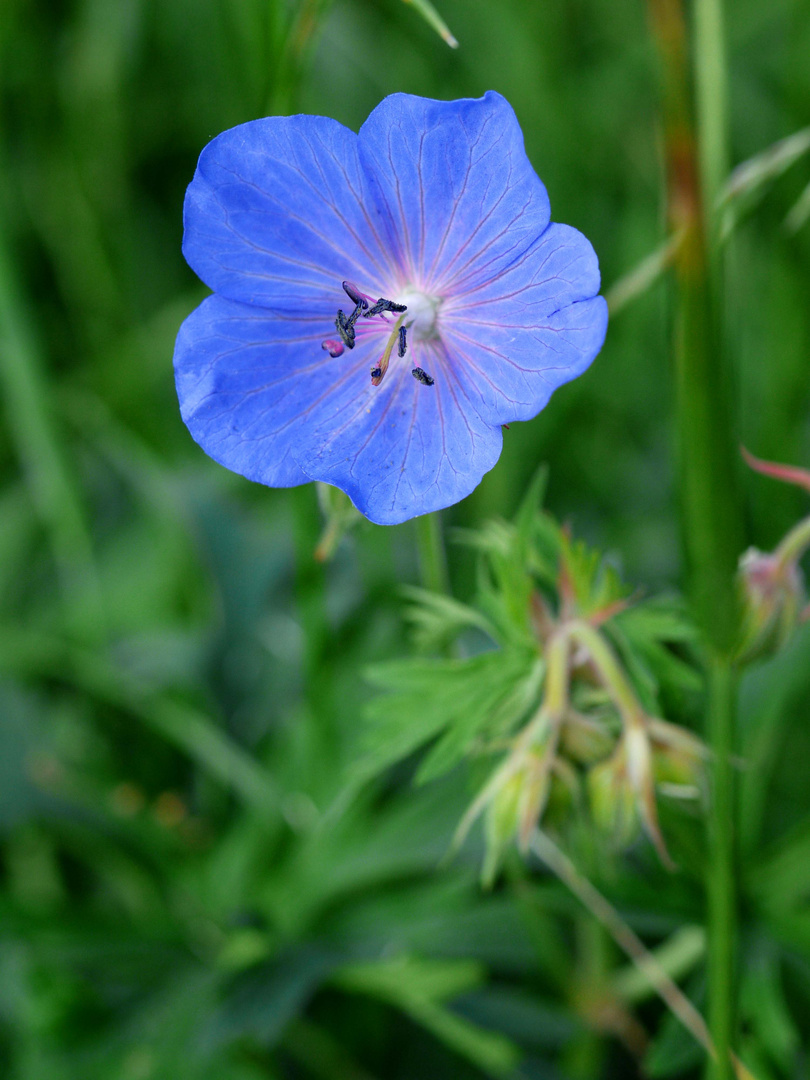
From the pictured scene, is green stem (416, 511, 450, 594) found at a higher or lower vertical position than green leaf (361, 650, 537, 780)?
higher

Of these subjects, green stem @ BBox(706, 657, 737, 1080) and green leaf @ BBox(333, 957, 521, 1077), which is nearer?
green stem @ BBox(706, 657, 737, 1080)

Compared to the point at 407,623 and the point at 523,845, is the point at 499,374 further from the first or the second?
the point at 407,623

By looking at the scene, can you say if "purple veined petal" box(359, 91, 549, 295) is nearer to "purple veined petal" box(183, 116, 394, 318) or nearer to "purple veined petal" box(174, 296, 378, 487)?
"purple veined petal" box(183, 116, 394, 318)

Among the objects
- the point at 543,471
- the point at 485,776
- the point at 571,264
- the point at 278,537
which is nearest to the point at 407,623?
the point at 278,537

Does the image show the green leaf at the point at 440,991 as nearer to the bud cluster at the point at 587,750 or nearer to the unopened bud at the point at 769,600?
the bud cluster at the point at 587,750

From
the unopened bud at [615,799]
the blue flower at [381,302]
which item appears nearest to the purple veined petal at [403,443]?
the blue flower at [381,302]

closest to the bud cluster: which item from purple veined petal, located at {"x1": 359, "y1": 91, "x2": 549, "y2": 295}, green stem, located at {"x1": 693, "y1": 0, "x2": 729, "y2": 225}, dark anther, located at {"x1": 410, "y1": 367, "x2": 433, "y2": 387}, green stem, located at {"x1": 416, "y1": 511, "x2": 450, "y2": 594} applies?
green stem, located at {"x1": 416, "y1": 511, "x2": 450, "y2": 594}
